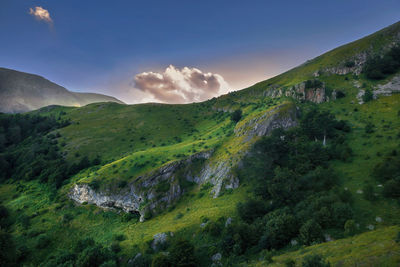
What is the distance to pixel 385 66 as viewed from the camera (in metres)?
68.3

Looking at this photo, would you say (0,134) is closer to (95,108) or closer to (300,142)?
(95,108)

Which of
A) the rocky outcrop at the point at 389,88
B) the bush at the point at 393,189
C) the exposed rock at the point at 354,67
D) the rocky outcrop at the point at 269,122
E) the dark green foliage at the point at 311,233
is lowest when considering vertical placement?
the dark green foliage at the point at 311,233

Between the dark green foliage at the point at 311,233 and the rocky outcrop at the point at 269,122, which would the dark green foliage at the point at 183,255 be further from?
the rocky outcrop at the point at 269,122

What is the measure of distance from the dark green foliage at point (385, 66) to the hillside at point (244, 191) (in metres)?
0.48

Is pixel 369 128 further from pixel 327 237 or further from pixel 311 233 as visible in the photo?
pixel 311 233

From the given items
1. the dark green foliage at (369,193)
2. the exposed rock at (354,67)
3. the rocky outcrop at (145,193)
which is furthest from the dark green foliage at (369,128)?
the rocky outcrop at (145,193)

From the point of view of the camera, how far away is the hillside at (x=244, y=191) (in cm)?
2397

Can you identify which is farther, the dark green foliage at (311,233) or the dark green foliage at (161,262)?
the dark green foliage at (161,262)

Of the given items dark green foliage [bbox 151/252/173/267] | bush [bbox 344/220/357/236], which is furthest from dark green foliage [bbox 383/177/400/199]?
dark green foliage [bbox 151/252/173/267]

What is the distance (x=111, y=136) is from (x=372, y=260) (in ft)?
319

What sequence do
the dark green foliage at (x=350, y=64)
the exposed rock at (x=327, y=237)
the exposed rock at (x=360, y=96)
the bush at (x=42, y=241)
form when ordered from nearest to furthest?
the exposed rock at (x=327, y=237)
the bush at (x=42, y=241)
the exposed rock at (x=360, y=96)
the dark green foliage at (x=350, y=64)

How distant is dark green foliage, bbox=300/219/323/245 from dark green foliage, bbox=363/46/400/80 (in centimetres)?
7835

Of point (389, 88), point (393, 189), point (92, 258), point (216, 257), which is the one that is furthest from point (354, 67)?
point (92, 258)

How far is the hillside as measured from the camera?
78.6 ft
